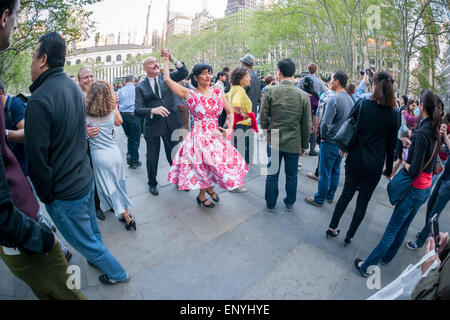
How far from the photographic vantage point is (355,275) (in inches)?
99.5

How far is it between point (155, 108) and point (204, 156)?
119 centimetres

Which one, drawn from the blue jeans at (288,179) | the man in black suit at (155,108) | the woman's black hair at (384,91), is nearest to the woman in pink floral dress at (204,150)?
the blue jeans at (288,179)

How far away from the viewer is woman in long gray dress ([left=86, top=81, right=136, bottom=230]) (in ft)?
9.18

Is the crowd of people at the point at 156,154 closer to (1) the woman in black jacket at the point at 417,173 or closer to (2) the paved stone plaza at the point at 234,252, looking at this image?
(1) the woman in black jacket at the point at 417,173

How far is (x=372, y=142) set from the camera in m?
2.63

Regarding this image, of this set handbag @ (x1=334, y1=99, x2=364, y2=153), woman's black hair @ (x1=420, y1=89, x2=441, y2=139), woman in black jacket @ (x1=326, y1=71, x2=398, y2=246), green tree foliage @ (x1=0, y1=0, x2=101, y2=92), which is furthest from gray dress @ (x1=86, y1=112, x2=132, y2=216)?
green tree foliage @ (x1=0, y1=0, x2=101, y2=92)

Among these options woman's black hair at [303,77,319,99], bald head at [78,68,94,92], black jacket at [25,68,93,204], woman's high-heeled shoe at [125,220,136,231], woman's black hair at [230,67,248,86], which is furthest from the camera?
woman's black hair at [303,77,319,99]

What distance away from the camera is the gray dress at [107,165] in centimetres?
292

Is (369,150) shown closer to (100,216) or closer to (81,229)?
(81,229)

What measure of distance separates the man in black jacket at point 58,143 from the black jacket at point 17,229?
2.01 feet

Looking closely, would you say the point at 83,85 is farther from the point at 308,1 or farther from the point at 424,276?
the point at 308,1

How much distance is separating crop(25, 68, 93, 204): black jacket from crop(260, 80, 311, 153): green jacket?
246 centimetres

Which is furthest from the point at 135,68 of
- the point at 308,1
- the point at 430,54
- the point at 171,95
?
the point at 171,95

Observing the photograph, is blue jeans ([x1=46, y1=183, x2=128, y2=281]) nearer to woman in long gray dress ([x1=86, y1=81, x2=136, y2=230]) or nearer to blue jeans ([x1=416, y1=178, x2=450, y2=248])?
woman in long gray dress ([x1=86, y1=81, x2=136, y2=230])
